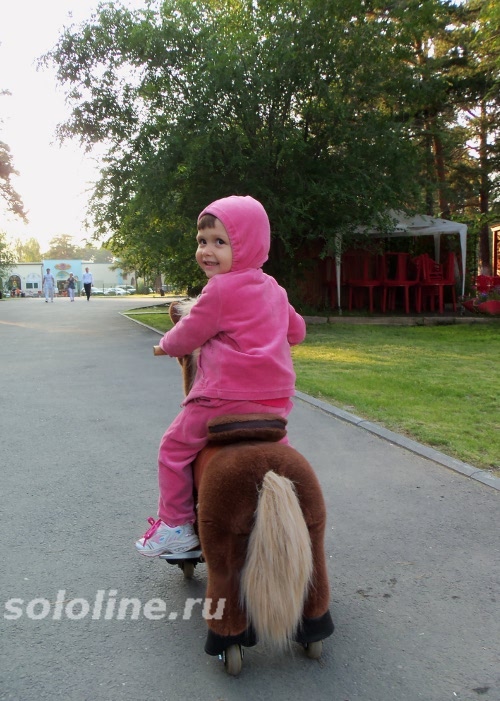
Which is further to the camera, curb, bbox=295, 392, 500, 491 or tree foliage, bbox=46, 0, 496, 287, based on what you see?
tree foliage, bbox=46, 0, 496, 287

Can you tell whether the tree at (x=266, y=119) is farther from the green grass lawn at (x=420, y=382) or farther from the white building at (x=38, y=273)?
the white building at (x=38, y=273)

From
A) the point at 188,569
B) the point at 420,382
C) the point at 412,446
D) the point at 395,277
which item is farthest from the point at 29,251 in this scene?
the point at 188,569

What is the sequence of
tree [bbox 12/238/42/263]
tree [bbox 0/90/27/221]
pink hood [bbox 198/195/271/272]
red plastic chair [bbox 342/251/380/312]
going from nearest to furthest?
1. pink hood [bbox 198/195/271/272]
2. red plastic chair [bbox 342/251/380/312]
3. tree [bbox 0/90/27/221]
4. tree [bbox 12/238/42/263]

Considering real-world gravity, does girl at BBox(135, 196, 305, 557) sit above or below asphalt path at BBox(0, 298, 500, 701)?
above

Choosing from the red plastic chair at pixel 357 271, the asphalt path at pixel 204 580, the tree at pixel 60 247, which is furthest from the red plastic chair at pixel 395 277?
the tree at pixel 60 247

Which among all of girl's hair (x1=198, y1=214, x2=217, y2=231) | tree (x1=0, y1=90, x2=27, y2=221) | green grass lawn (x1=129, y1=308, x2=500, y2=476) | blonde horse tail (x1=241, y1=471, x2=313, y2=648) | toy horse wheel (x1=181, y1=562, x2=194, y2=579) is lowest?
toy horse wheel (x1=181, y1=562, x2=194, y2=579)

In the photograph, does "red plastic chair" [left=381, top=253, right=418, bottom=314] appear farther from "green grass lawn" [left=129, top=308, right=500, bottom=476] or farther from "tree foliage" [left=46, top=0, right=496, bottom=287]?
"green grass lawn" [left=129, top=308, right=500, bottom=476]

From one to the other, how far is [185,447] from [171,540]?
1.57 ft

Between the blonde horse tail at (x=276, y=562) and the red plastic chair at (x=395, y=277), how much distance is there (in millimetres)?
16277

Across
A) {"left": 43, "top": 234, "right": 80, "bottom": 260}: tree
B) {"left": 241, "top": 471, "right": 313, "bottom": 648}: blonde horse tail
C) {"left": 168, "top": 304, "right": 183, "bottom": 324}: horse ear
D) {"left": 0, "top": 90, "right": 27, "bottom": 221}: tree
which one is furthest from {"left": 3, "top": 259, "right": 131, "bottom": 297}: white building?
{"left": 241, "top": 471, "right": 313, "bottom": 648}: blonde horse tail

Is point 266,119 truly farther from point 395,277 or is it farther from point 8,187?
point 8,187

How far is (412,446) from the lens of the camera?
5.41m

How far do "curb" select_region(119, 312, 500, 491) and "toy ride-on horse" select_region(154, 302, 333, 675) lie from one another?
2488 millimetres

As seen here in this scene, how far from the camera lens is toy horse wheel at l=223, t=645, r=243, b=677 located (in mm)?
2471
